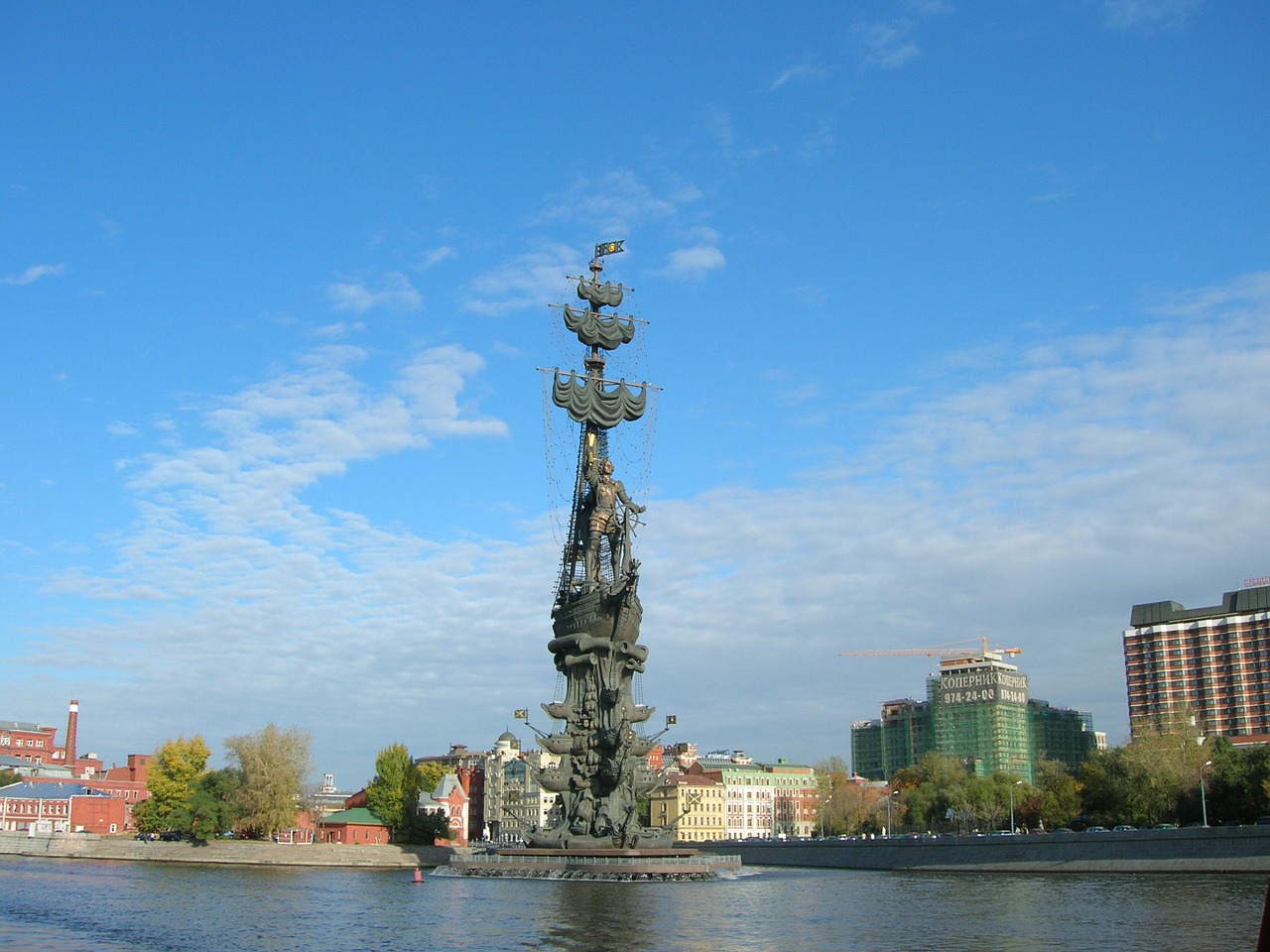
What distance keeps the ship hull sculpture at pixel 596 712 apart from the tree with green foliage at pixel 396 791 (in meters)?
32.6

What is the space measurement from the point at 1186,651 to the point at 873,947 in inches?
6203

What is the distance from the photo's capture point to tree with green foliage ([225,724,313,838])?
Result: 10188 cm

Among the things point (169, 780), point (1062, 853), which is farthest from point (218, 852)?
point (1062, 853)

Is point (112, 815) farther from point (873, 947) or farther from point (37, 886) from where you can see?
point (873, 947)

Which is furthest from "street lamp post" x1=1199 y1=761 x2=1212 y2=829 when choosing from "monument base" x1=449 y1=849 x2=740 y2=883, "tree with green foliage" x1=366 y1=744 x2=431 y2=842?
"tree with green foliage" x1=366 y1=744 x2=431 y2=842

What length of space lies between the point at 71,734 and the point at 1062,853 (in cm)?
12480

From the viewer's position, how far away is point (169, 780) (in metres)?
108

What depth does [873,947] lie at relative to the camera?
35.0 meters

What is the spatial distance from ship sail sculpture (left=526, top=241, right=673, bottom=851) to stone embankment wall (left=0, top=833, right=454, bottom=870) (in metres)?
24.2

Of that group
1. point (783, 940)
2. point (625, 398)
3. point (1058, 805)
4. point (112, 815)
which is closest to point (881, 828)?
point (1058, 805)

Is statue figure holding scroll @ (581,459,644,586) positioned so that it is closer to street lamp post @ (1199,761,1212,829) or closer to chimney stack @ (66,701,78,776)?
street lamp post @ (1199,761,1212,829)

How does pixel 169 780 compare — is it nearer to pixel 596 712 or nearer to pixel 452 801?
pixel 452 801

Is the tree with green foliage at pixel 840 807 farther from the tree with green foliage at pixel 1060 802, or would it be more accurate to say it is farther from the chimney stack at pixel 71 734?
the chimney stack at pixel 71 734

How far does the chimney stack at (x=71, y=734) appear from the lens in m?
152
